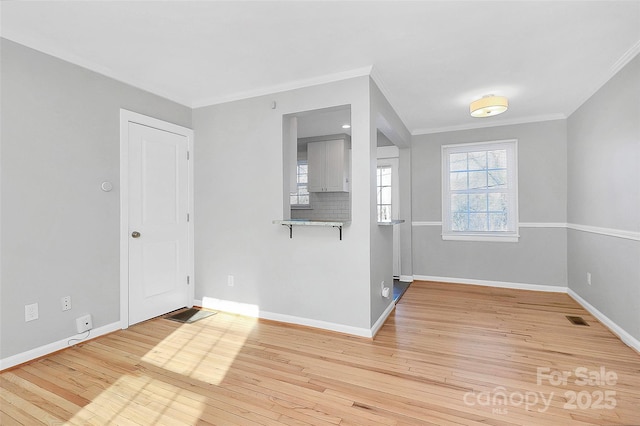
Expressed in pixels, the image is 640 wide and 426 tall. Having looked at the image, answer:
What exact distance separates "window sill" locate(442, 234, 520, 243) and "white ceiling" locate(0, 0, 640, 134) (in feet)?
6.79

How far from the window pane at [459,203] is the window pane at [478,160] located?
1.57 feet

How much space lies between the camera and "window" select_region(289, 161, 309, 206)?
19.3 ft

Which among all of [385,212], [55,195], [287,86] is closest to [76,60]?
[55,195]

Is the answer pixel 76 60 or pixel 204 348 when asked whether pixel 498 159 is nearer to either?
pixel 204 348

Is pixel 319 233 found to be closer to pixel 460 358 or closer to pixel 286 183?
pixel 286 183

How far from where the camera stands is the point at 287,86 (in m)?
3.23

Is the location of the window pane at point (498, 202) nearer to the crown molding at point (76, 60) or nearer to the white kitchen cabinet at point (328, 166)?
the white kitchen cabinet at point (328, 166)

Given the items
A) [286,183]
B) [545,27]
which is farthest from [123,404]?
[545,27]

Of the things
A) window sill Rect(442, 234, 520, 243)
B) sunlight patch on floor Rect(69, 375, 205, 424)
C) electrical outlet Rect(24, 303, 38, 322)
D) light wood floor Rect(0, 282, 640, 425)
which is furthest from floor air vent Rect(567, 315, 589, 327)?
electrical outlet Rect(24, 303, 38, 322)

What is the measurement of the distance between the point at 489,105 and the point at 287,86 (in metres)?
2.21

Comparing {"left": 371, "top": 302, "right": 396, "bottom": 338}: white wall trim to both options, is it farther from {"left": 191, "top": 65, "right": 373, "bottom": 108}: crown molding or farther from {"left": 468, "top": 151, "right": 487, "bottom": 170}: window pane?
{"left": 468, "top": 151, "right": 487, "bottom": 170}: window pane

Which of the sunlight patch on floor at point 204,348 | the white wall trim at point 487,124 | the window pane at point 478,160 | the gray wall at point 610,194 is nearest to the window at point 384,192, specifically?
the white wall trim at point 487,124

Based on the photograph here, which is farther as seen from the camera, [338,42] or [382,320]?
[382,320]

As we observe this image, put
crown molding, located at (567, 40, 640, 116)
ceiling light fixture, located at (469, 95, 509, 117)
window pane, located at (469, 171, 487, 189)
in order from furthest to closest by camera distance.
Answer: window pane, located at (469, 171, 487, 189) < ceiling light fixture, located at (469, 95, 509, 117) < crown molding, located at (567, 40, 640, 116)
